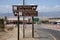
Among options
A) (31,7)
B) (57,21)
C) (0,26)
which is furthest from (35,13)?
(57,21)

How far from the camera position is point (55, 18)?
18450 cm

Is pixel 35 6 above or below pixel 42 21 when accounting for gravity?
above

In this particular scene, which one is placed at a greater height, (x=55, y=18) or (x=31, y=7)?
(x=31, y=7)

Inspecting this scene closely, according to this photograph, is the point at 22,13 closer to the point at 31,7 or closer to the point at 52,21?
the point at 31,7

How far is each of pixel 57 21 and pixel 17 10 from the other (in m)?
159

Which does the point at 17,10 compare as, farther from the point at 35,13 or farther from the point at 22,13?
the point at 35,13

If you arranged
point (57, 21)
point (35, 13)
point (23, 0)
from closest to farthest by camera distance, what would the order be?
A: 1. point (35, 13)
2. point (23, 0)
3. point (57, 21)

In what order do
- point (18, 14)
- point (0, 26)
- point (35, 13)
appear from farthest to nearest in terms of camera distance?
1. point (0, 26)
2. point (35, 13)
3. point (18, 14)

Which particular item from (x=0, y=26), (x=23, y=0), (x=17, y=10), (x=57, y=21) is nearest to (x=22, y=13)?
(x=17, y=10)

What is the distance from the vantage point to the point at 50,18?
612 ft

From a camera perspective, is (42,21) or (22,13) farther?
(42,21)

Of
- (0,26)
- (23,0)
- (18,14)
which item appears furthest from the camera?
(0,26)

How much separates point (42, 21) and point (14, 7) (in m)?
162

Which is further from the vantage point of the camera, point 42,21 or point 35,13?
point 42,21
